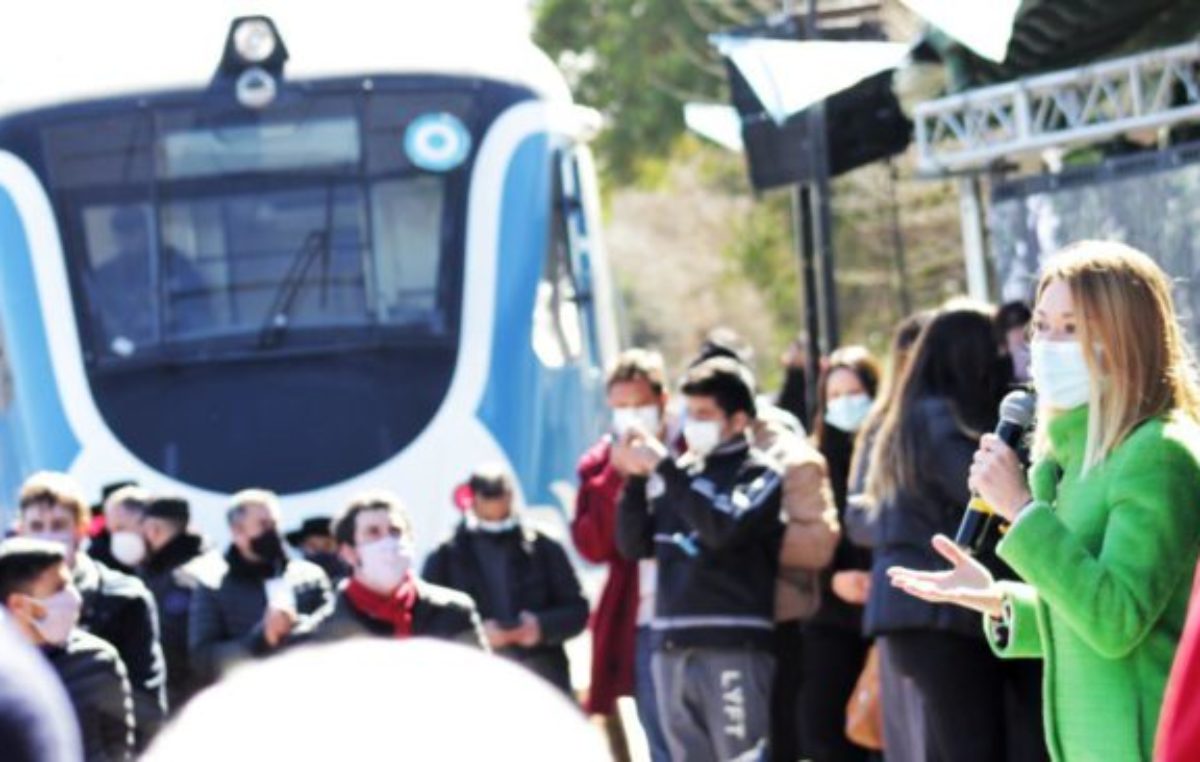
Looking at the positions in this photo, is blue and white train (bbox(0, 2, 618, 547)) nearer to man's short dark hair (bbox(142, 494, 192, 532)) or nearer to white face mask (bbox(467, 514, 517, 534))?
man's short dark hair (bbox(142, 494, 192, 532))

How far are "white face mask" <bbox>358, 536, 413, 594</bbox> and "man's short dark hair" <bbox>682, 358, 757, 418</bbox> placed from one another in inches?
41.6

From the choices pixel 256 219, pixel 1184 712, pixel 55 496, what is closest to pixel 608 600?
pixel 55 496

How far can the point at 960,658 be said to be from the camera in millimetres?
7836

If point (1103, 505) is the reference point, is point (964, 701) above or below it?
below

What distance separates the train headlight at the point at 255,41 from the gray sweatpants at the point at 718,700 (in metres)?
5.66

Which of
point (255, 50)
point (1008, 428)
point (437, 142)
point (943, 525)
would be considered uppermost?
point (255, 50)

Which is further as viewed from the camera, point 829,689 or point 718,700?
point 829,689

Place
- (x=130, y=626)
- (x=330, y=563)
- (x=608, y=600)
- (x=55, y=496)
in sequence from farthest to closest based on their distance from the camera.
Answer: (x=330, y=563), (x=608, y=600), (x=55, y=496), (x=130, y=626)

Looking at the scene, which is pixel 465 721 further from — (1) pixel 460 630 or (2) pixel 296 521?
(2) pixel 296 521

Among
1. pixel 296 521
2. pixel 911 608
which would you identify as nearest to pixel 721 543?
pixel 911 608

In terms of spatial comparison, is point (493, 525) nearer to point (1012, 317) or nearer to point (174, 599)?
point (174, 599)

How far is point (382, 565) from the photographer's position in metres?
8.95

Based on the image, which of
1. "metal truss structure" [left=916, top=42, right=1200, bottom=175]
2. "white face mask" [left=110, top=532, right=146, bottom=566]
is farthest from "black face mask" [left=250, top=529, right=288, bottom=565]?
"metal truss structure" [left=916, top=42, right=1200, bottom=175]

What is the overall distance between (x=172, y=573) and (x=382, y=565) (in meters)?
1.77
